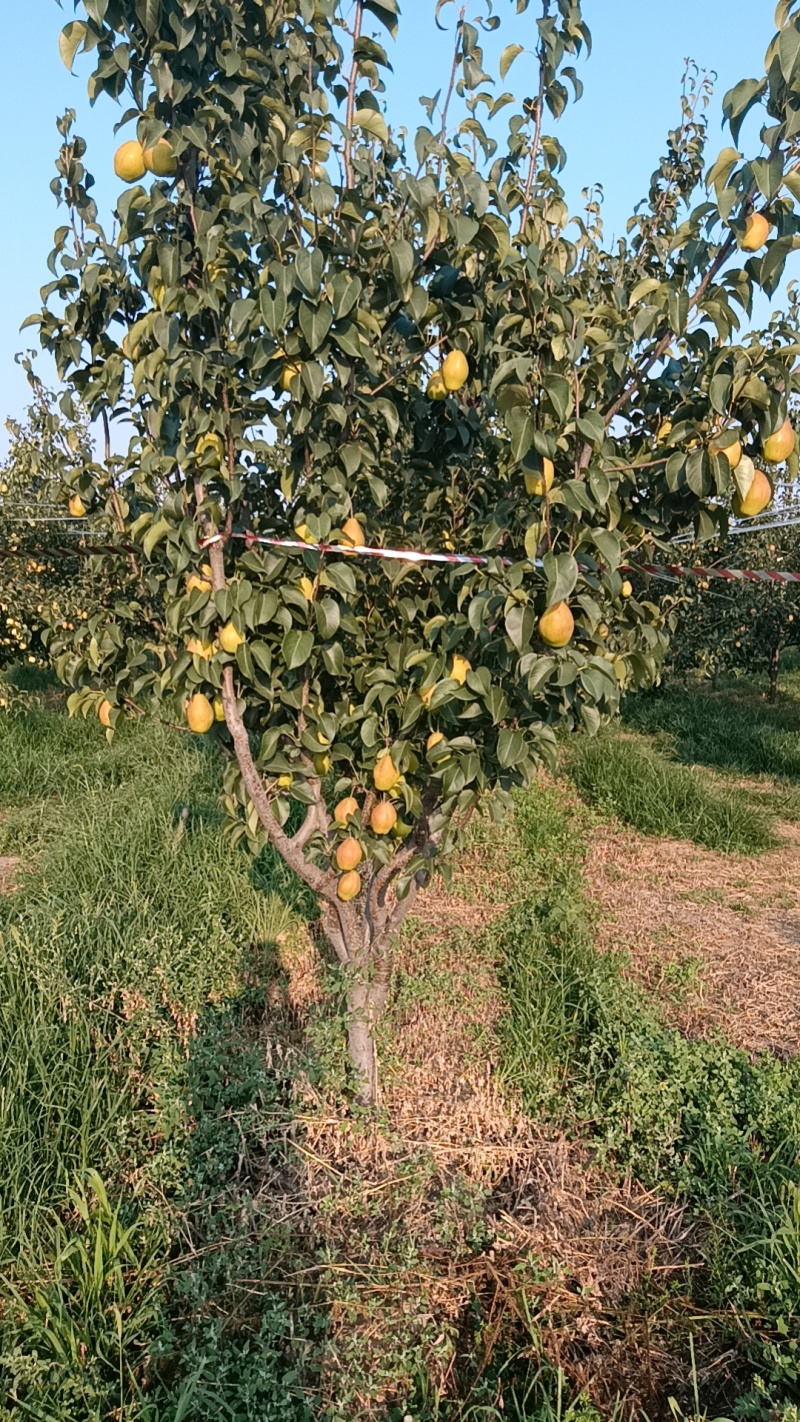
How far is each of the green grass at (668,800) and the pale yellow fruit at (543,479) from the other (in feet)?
→ 12.5

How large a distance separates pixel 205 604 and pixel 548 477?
74cm

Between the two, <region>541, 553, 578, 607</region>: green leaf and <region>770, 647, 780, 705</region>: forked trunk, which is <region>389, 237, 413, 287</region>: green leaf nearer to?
<region>541, 553, 578, 607</region>: green leaf

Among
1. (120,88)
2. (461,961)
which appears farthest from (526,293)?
(461,961)

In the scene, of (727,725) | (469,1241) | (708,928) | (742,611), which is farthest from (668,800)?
(469,1241)

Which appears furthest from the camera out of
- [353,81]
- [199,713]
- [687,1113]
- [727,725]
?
[727,725]

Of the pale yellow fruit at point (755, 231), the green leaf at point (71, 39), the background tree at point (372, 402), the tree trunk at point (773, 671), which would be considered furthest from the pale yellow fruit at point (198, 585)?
the tree trunk at point (773, 671)

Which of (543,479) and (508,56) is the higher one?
(508,56)

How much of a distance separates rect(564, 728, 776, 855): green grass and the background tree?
318cm

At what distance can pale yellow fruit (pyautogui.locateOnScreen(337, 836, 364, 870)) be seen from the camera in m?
2.19

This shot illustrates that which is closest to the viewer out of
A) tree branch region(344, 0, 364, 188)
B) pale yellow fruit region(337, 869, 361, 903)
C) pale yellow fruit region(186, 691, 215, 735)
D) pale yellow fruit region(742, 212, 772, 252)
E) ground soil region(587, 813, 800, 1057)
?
pale yellow fruit region(742, 212, 772, 252)

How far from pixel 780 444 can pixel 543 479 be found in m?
0.41

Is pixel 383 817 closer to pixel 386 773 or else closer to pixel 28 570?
pixel 386 773

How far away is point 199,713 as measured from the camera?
2.05 meters

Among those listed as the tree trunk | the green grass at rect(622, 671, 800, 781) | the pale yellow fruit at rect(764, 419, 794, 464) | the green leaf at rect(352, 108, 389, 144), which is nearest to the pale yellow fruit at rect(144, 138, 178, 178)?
the green leaf at rect(352, 108, 389, 144)
